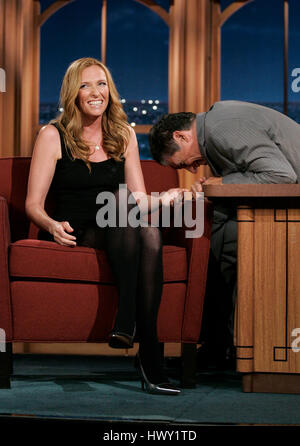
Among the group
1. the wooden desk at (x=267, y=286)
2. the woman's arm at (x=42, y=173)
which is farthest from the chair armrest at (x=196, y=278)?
the woman's arm at (x=42, y=173)

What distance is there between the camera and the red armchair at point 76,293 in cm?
227

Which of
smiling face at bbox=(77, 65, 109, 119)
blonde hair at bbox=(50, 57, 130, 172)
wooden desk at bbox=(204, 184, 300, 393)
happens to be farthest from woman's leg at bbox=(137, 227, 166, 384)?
smiling face at bbox=(77, 65, 109, 119)

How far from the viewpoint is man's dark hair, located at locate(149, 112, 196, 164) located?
2430 millimetres

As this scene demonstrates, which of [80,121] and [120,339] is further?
[80,121]

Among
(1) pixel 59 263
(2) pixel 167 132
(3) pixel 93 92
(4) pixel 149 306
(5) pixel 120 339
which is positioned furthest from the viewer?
(3) pixel 93 92

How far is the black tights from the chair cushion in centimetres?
9

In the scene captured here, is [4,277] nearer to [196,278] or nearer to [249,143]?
[196,278]

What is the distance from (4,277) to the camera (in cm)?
224

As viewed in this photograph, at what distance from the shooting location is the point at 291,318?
7.06 ft

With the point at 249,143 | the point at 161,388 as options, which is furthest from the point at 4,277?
the point at 249,143

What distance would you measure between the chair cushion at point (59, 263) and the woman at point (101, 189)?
0.05m

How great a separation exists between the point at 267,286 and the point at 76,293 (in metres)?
0.65

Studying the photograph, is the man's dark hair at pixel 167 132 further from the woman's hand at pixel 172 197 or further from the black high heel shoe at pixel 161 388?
the black high heel shoe at pixel 161 388
